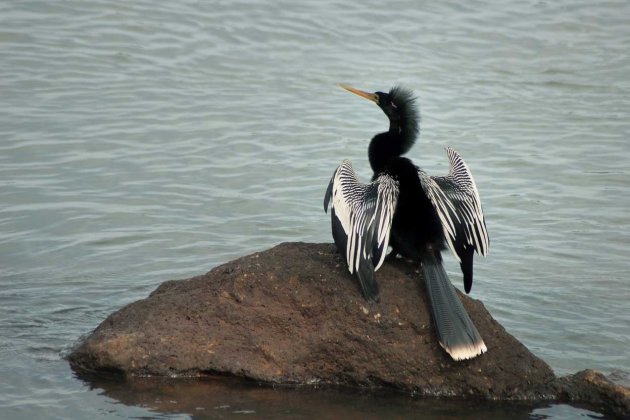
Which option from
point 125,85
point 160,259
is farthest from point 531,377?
point 125,85

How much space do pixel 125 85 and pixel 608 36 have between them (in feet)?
24.5

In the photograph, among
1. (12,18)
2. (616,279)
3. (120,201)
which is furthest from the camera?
(12,18)

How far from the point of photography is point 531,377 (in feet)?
17.6

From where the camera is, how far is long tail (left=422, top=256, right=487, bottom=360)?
5.14 meters

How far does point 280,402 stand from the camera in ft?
16.9

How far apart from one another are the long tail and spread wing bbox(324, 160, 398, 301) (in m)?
0.32

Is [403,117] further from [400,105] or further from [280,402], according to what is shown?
[280,402]

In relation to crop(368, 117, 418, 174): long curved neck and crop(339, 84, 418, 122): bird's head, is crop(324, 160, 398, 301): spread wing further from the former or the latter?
crop(339, 84, 418, 122): bird's head

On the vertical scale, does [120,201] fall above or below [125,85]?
below

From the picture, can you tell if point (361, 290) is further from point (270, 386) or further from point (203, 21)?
point (203, 21)

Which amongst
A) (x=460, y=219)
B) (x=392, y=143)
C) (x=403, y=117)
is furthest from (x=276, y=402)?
(x=403, y=117)

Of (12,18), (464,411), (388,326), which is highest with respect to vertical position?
(12,18)

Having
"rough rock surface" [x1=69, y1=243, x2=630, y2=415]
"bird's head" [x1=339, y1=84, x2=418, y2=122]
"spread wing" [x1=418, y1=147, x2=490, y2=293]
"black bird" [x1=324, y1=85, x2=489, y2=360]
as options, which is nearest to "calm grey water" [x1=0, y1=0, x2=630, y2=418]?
"rough rock surface" [x1=69, y1=243, x2=630, y2=415]

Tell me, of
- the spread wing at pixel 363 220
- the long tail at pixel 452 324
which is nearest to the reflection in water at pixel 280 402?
the long tail at pixel 452 324
